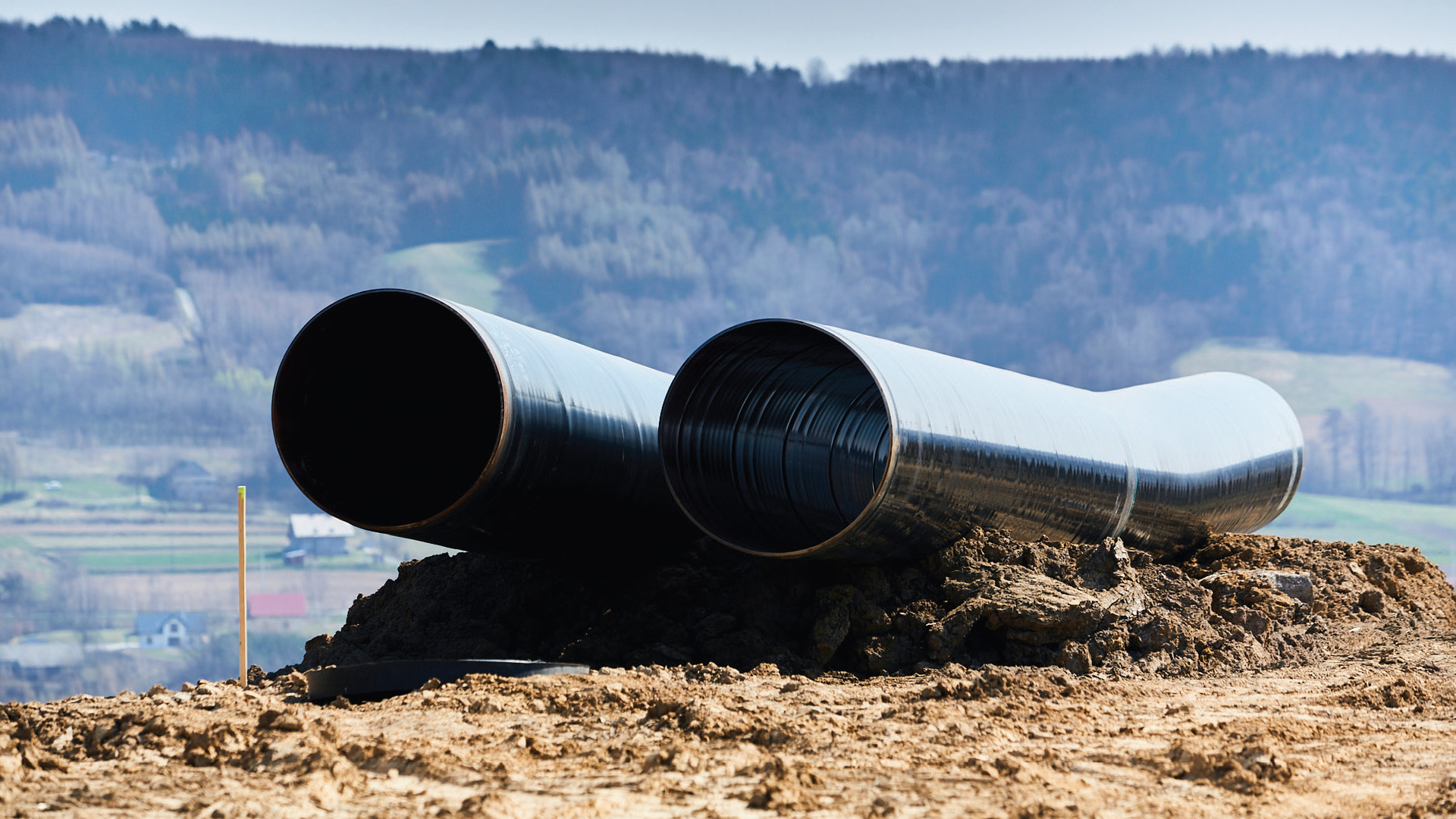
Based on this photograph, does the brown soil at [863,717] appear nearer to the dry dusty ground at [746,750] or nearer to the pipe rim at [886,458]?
the dry dusty ground at [746,750]

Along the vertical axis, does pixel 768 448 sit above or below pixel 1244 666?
above

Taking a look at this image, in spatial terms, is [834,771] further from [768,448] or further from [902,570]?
[768,448]

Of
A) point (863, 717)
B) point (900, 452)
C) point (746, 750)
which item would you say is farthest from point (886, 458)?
point (746, 750)

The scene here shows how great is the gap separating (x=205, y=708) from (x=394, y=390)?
3.54 m

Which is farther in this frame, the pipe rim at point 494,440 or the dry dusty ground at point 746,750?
the pipe rim at point 494,440

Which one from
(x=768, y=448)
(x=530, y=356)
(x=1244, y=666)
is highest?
(x=530, y=356)

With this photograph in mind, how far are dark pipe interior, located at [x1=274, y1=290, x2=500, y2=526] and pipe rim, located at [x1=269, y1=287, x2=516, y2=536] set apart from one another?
0.8 inches

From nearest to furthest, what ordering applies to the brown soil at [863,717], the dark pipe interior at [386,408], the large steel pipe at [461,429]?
the brown soil at [863,717]
the large steel pipe at [461,429]
the dark pipe interior at [386,408]

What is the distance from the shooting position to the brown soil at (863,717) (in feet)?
18.4

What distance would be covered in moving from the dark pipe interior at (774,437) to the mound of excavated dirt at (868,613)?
594 millimetres

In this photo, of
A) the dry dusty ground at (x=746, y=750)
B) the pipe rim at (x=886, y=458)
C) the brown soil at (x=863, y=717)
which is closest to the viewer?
the dry dusty ground at (x=746, y=750)

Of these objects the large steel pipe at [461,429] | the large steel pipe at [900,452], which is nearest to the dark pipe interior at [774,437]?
the large steel pipe at [900,452]

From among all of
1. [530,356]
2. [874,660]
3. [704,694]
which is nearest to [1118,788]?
[704,694]

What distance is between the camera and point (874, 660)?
923cm
